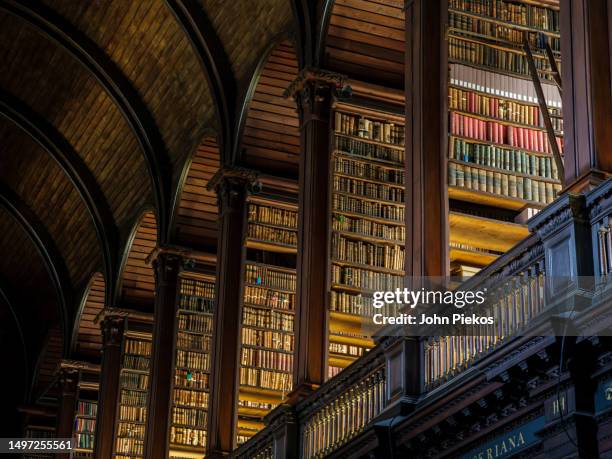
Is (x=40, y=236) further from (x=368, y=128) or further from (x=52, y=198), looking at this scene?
(x=368, y=128)

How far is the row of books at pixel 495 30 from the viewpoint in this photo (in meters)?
9.24

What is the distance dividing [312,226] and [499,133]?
1.85 meters

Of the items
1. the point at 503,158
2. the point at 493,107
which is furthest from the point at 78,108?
the point at 503,158

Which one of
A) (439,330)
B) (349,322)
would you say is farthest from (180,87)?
(439,330)

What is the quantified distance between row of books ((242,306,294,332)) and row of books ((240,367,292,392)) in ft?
1.44

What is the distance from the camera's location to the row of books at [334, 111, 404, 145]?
1077 centimetres

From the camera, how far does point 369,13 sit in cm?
1092

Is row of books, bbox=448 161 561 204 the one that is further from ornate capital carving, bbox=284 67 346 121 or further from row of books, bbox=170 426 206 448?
row of books, bbox=170 426 206 448

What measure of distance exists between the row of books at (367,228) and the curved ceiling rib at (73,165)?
6.17m

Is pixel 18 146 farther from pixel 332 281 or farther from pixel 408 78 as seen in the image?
pixel 408 78

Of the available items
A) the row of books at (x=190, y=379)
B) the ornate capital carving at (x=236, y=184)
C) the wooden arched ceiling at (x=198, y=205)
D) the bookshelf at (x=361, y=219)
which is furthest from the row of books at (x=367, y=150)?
the row of books at (x=190, y=379)

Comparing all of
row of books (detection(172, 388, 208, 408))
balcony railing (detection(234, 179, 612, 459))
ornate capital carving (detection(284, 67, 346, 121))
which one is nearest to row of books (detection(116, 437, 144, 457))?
row of books (detection(172, 388, 208, 408))

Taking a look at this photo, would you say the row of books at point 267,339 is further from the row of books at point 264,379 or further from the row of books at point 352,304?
the row of books at point 352,304

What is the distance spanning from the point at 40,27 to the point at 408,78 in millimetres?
6854
